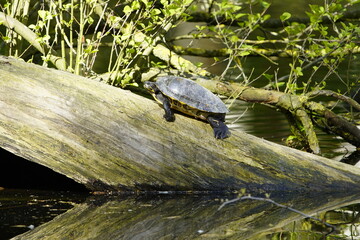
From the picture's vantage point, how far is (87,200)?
4.42 meters

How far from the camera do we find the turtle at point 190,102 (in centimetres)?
447

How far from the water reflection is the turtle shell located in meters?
0.73

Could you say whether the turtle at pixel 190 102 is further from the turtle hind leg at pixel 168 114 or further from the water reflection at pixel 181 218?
the water reflection at pixel 181 218

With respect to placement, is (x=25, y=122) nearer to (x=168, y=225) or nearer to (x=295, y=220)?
(x=168, y=225)

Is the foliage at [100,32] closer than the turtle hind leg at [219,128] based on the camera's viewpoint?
No

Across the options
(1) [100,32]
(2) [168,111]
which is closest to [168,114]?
(2) [168,111]

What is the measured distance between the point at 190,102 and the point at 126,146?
65 centimetres

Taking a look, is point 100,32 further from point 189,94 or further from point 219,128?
point 219,128

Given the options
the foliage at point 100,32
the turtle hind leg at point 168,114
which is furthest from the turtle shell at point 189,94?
the foliage at point 100,32

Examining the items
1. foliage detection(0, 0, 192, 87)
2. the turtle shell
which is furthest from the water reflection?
foliage detection(0, 0, 192, 87)

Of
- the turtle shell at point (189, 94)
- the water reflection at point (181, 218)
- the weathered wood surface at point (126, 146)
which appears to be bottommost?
the water reflection at point (181, 218)

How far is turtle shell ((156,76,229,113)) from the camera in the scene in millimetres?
4547

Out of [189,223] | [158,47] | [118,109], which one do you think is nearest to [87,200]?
[118,109]

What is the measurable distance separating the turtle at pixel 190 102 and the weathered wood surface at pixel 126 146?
0.07 m
